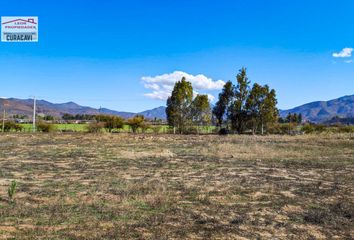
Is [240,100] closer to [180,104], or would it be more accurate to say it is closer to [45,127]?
[180,104]

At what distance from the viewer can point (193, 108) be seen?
5269 cm

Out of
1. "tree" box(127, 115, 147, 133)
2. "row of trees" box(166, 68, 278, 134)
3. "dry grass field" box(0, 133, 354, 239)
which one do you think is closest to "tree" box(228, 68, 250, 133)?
"row of trees" box(166, 68, 278, 134)

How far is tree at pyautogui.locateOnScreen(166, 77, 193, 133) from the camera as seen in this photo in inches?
2026

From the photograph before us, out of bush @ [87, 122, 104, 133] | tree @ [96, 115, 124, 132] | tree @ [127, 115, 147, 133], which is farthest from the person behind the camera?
tree @ [127, 115, 147, 133]

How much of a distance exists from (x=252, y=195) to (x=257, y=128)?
153 feet

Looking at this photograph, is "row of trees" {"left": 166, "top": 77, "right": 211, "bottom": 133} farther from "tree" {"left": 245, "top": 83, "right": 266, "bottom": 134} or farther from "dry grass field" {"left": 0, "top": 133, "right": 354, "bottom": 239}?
"dry grass field" {"left": 0, "top": 133, "right": 354, "bottom": 239}

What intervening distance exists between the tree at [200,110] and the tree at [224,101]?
8.98 feet

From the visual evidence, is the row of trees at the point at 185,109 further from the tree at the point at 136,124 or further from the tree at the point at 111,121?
the tree at the point at 111,121

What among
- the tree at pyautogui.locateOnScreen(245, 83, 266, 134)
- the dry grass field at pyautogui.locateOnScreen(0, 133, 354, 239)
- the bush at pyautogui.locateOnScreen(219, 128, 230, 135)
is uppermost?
the tree at pyautogui.locateOnScreen(245, 83, 266, 134)

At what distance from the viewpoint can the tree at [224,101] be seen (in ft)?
178

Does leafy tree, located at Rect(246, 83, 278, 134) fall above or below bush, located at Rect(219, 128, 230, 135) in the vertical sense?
above

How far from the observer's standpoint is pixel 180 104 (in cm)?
5138

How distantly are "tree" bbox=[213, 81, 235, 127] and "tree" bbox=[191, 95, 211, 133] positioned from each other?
2.74m

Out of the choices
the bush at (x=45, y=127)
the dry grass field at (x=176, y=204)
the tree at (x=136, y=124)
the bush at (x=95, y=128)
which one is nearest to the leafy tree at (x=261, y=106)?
the tree at (x=136, y=124)
